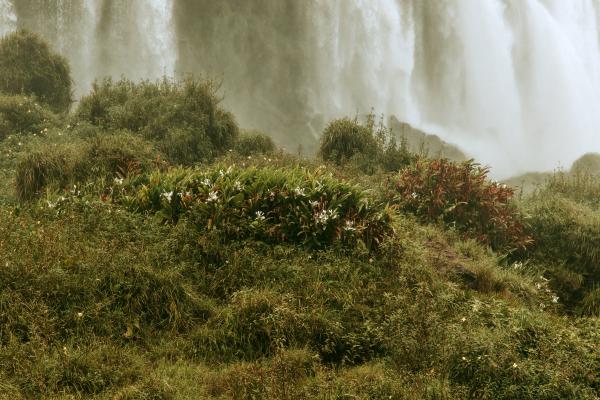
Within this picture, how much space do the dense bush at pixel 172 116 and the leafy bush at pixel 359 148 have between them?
214 centimetres

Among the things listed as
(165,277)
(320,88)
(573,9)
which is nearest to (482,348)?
(165,277)

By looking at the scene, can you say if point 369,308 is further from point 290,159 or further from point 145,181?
point 290,159

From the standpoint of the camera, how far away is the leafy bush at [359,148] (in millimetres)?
11422

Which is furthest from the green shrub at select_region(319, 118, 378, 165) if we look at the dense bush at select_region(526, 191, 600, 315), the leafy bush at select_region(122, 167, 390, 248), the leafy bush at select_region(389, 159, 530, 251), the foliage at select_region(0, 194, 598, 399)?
the foliage at select_region(0, 194, 598, 399)

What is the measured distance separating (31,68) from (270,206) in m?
10.9

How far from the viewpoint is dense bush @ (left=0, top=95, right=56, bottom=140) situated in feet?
40.5

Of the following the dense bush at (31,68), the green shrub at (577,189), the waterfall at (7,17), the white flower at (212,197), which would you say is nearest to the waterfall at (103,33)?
the waterfall at (7,17)

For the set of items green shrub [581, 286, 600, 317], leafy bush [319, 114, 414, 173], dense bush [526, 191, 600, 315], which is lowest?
green shrub [581, 286, 600, 317]

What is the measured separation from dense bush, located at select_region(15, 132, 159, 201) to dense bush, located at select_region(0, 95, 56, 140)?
391cm

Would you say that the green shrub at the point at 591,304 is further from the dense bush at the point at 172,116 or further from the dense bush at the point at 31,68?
the dense bush at the point at 31,68

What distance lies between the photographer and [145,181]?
303 inches

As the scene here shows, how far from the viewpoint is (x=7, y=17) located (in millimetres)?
22609

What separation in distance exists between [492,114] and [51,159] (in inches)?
1076

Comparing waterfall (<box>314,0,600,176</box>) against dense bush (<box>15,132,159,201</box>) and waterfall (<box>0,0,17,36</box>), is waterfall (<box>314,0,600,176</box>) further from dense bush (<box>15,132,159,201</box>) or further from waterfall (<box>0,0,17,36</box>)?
dense bush (<box>15,132,159,201</box>)
